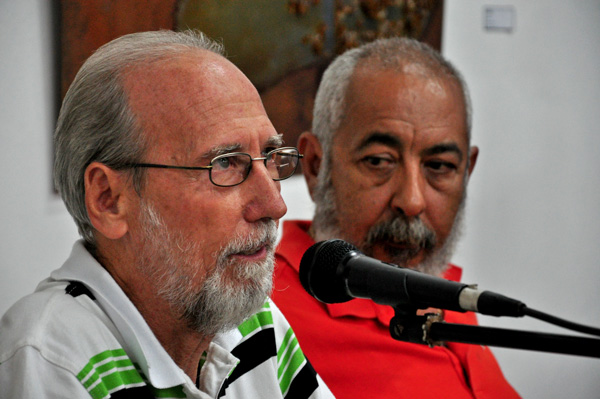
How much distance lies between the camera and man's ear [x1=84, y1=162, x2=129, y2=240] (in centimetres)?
138

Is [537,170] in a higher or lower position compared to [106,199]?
lower

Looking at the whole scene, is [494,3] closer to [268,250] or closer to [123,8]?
[123,8]

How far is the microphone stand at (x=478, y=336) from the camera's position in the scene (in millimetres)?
883

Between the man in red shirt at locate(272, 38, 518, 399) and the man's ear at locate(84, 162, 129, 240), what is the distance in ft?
2.29

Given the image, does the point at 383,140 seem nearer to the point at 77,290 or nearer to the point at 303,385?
the point at 303,385

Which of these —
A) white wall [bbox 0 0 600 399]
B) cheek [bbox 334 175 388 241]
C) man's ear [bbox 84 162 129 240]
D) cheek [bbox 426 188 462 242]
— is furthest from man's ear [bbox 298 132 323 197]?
white wall [bbox 0 0 600 399]

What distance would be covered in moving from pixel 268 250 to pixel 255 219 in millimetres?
88

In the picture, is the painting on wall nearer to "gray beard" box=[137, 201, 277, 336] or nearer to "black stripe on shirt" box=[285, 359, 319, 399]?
"gray beard" box=[137, 201, 277, 336]

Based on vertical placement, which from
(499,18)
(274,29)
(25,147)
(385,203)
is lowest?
(385,203)

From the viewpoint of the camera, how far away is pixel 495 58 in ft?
13.6

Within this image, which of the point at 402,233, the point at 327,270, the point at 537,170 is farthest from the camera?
the point at 537,170

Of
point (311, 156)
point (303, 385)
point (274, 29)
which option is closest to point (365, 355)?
point (303, 385)

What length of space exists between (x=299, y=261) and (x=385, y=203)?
0.32m

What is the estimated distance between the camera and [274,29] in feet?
9.80
